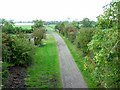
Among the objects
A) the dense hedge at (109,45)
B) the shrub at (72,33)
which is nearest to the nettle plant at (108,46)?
the dense hedge at (109,45)

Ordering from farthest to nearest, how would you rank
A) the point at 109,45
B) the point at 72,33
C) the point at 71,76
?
the point at 72,33, the point at 71,76, the point at 109,45

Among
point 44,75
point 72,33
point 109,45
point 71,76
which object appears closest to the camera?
point 109,45

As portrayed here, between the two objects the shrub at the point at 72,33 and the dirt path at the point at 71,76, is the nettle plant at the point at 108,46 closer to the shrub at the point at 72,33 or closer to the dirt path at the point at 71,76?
the dirt path at the point at 71,76

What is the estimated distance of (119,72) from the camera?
12.5 m

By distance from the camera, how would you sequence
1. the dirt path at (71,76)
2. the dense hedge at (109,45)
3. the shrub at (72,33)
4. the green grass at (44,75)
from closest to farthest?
1. the dense hedge at (109,45)
2. the dirt path at (71,76)
3. the green grass at (44,75)
4. the shrub at (72,33)

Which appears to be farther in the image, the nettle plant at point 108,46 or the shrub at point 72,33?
the shrub at point 72,33

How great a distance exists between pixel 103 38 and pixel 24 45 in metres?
14.6

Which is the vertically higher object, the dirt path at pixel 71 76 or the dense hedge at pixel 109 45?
the dense hedge at pixel 109 45

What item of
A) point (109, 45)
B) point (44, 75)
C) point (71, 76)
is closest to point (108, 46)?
point (109, 45)

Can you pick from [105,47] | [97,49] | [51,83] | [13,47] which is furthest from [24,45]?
[105,47]

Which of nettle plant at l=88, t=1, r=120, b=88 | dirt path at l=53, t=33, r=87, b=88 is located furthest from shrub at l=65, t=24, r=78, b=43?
nettle plant at l=88, t=1, r=120, b=88

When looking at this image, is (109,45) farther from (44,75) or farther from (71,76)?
(44,75)

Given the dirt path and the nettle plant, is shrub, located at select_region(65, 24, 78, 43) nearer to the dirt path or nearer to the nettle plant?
the dirt path

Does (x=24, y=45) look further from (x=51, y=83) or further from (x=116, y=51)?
(x=116, y=51)
